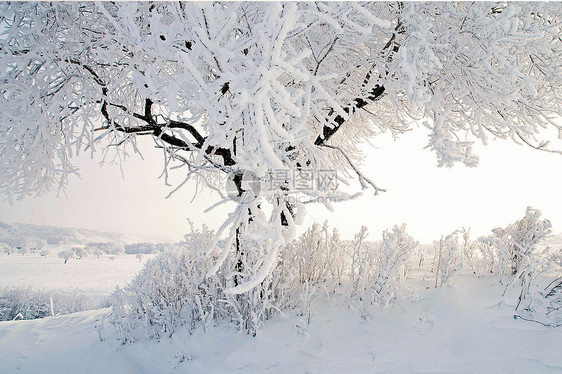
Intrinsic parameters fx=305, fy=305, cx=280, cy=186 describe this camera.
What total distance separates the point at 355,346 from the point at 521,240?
2946mm

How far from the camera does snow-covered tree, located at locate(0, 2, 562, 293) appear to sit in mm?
1623

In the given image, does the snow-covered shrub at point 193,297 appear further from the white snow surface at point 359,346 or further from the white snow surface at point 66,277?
the white snow surface at point 66,277

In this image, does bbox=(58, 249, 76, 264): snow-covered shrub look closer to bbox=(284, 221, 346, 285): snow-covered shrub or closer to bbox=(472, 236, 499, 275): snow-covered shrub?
bbox=(284, 221, 346, 285): snow-covered shrub

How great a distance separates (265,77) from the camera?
1.38 meters

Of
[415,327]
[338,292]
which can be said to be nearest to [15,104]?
[338,292]

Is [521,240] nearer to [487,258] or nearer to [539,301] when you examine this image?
[487,258]

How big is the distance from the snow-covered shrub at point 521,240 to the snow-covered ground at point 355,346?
410 mm

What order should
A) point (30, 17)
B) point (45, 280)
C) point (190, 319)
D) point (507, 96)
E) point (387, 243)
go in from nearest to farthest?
point (507, 96) → point (387, 243) → point (190, 319) → point (30, 17) → point (45, 280)

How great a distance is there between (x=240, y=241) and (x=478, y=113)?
3.26m

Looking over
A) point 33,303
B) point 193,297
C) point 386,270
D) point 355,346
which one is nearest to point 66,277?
point 33,303

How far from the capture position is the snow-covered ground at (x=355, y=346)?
9.41ft

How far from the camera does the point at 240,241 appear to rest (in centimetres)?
425

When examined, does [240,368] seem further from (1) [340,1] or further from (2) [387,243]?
(1) [340,1]

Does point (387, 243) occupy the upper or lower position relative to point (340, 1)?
lower
